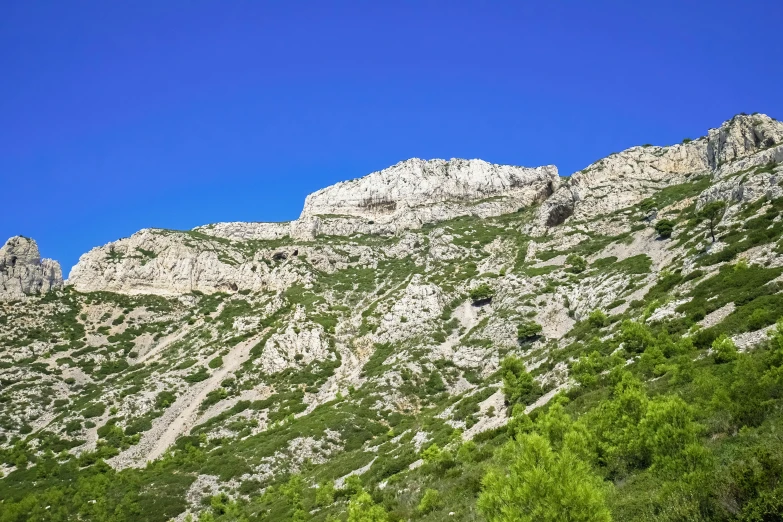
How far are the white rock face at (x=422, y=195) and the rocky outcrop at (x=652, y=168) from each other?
31.1 metres

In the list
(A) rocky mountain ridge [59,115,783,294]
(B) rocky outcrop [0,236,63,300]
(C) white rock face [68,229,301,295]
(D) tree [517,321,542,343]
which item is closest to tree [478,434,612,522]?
(D) tree [517,321,542,343]

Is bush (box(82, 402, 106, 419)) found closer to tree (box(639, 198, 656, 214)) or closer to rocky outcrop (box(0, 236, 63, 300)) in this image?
rocky outcrop (box(0, 236, 63, 300))

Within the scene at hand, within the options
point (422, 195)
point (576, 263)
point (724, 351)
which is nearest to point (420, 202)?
point (422, 195)

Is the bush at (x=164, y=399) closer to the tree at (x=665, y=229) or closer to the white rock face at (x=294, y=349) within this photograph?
the white rock face at (x=294, y=349)

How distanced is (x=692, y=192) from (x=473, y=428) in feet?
288

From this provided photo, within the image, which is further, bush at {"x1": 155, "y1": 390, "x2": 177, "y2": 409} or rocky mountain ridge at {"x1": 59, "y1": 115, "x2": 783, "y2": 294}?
rocky mountain ridge at {"x1": 59, "y1": 115, "x2": 783, "y2": 294}

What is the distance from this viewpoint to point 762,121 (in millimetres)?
110188

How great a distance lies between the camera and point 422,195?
580 ft

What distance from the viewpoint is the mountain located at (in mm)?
17812

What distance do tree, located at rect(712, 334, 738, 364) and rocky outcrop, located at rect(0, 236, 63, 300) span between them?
148 meters

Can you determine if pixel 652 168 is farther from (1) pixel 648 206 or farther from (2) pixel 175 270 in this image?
(2) pixel 175 270

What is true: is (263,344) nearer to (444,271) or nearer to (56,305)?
(444,271)

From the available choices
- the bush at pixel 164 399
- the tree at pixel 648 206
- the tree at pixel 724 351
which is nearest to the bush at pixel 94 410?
the bush at pixel 164 399

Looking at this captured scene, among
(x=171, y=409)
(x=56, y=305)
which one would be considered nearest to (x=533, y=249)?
(x=171, y=409)
